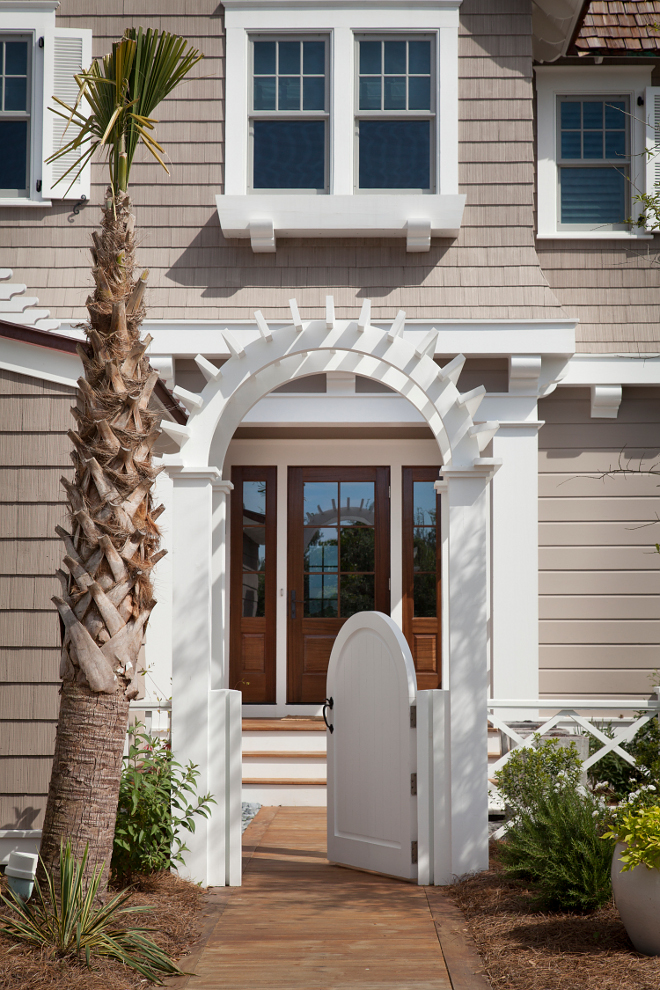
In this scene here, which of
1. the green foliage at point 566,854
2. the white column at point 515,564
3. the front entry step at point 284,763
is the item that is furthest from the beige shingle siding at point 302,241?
the green foliage at point 566,854

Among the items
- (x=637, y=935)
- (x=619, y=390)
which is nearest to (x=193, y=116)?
(x=619, y=390)

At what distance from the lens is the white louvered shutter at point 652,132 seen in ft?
25.0

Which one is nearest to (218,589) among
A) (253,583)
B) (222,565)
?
(222,565)

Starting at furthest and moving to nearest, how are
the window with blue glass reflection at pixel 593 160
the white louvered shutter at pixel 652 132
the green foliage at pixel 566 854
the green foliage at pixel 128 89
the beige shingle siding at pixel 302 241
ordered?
the window with blue glass reflection at pixel 593 160 → the white louvered shutter at pixel 652 132 → the beige shingle siding at pixel 302 241 → the green foliage at pixel 566 854 → the green foliage at pixel 128 89

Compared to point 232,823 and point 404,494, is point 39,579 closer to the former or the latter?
point 232,823

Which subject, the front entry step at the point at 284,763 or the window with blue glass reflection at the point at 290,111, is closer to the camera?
the front entry step at the point at 284,763

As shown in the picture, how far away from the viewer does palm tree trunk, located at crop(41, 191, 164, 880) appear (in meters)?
3.73

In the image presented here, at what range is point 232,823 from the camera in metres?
4.80

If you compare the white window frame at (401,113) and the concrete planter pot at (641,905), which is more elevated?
the white window frame at (401,113)

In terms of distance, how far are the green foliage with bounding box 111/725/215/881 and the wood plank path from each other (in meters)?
0.36

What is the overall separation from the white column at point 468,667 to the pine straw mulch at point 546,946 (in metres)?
0.31

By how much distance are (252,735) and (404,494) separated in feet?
8.66

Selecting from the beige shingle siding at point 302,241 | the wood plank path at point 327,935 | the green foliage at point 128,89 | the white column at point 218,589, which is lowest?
the wood plank path at point 327,935

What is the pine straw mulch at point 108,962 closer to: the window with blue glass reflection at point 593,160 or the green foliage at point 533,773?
the green foliage at point 533,773
